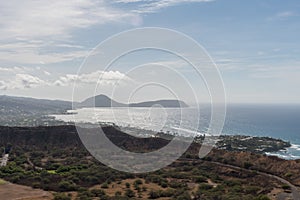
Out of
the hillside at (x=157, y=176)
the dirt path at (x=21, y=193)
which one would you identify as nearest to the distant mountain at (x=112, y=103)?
the hillside at (x=157, y=176)

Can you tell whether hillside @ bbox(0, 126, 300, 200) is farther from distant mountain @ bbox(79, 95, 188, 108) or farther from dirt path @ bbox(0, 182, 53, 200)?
distant mountain @ bbox(79, 95, 188, 108)

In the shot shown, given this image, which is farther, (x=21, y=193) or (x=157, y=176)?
(x=157, y=176)

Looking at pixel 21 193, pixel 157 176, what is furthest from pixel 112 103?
pixel 21 193

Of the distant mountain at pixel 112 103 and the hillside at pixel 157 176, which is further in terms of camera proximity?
the hillside at pixel 157 176

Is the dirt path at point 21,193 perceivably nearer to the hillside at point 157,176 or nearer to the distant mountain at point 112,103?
the hillside at point 157,176

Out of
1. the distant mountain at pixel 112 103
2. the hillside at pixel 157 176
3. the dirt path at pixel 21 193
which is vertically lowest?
the dirt path at pixel 21 193

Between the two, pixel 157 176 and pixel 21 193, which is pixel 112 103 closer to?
pixel 157 176

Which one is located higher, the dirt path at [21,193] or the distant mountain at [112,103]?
A: the distant mountain at [112,103]

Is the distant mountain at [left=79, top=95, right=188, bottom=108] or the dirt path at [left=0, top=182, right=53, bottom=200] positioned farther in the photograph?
the dirt path at [left=0, top=182, right=53, bottom=200]

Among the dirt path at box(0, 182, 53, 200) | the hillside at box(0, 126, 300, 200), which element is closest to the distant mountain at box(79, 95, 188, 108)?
the hillside at box(0, 126, 300, 200)

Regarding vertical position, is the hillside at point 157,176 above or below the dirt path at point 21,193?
above

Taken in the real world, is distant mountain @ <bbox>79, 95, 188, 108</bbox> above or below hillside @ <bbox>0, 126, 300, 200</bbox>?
above

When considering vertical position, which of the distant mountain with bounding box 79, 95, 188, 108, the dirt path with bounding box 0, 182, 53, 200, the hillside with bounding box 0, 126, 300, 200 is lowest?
the dirt path with bounding box 0, 182, 53, 200
